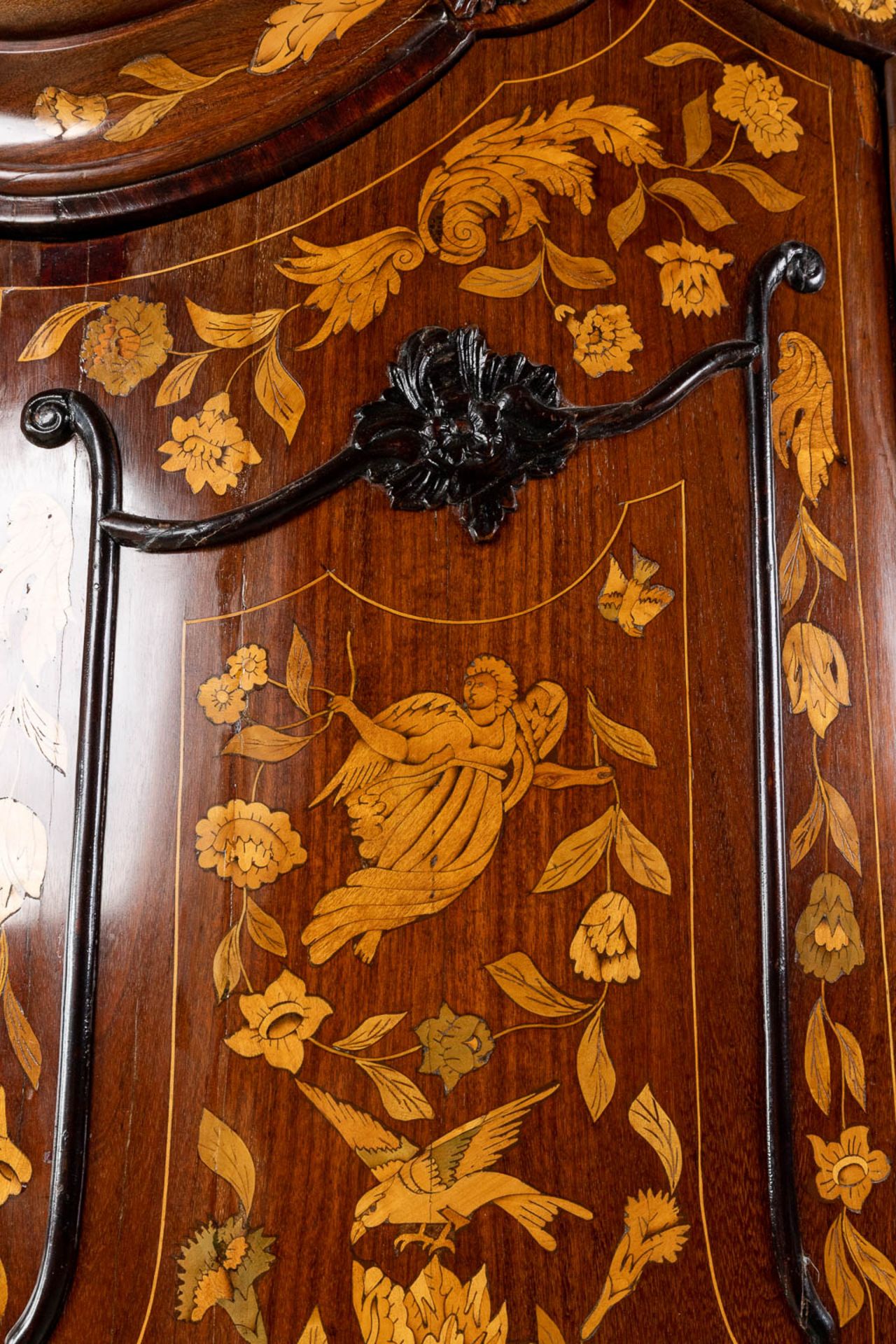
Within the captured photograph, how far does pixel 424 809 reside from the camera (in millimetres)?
833

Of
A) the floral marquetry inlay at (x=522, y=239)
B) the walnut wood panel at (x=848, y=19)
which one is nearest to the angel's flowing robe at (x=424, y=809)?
the floral marquetry inlay at (x=522, y=239)

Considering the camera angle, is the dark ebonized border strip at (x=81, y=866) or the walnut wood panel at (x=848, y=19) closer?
the dark ebonized border strip at (x=81, y=866)

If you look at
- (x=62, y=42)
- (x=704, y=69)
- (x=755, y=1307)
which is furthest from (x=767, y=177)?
(x=755, y=1307)

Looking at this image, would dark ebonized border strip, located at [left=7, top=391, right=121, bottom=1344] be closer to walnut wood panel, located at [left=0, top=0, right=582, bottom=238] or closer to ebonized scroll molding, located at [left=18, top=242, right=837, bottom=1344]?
ebonized scroll molding, located at [left=18, top=242, right=837, bottom=1344]

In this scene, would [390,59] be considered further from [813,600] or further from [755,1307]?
[755,1307]

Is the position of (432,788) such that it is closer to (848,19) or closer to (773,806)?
(773,806)

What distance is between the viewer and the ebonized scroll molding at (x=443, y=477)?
0.83m

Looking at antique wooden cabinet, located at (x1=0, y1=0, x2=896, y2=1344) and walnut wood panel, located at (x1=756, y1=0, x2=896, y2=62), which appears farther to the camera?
walnut wood panel, located at (x1=756, y1=0, x2=896, y2=62)

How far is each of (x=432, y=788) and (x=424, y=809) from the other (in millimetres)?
17

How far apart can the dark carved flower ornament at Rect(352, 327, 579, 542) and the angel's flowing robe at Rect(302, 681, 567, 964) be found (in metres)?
0.15

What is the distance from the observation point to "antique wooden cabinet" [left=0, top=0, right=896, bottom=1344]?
79 cm

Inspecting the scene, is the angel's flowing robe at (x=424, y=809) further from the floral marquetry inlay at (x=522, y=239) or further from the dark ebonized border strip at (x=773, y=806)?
the floral marquetry inlay at (x=522, y=239)

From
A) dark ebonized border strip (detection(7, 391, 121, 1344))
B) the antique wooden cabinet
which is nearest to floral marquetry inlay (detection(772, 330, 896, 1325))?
the antique wooden cabinet

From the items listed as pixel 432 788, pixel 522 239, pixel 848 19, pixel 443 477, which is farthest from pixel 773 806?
pixel 848 19
